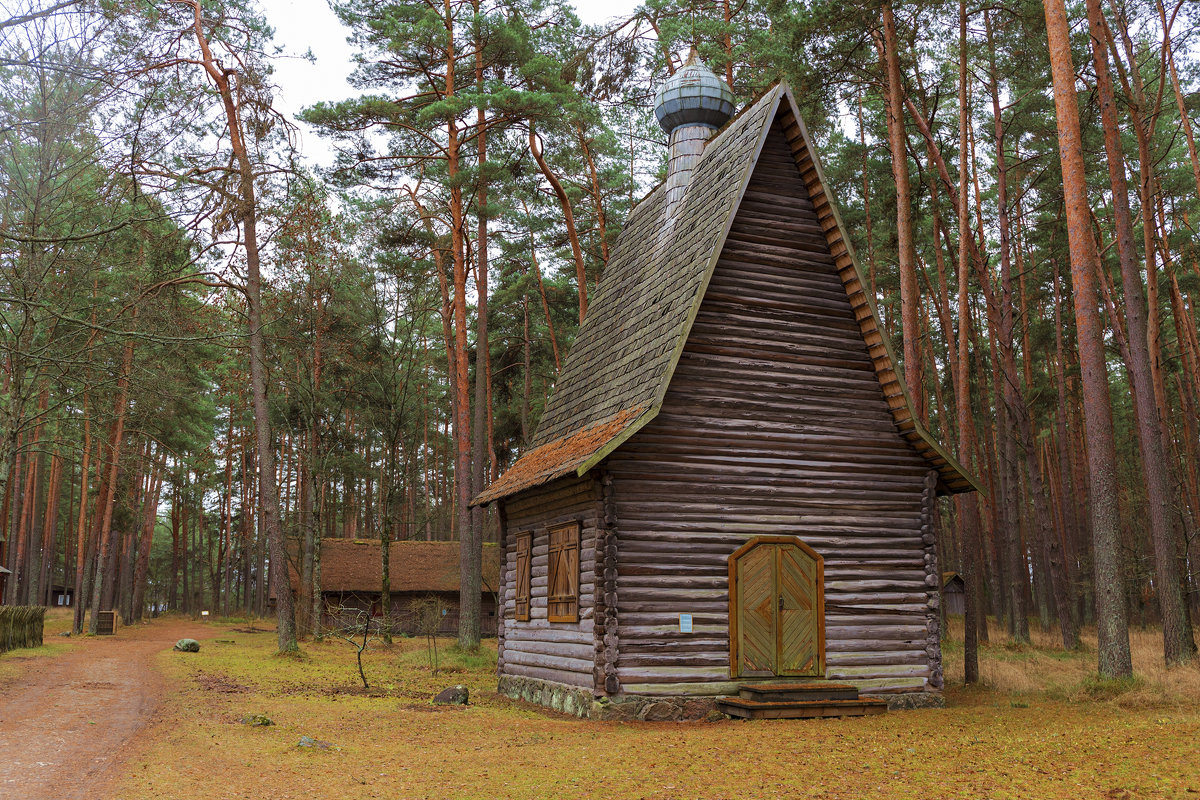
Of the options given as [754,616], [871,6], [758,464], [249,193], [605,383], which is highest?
[871,6]

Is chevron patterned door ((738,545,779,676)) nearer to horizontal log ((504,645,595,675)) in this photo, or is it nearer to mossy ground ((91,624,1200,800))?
mossy ground ((91,624,1200,800))

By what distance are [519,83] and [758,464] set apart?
1550 cm

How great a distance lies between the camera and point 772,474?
45.4 ft

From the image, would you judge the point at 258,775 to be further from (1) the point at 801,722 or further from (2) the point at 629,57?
(2) the point at 629,57

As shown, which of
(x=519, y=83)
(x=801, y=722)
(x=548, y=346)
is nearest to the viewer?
(x=801, y=722)

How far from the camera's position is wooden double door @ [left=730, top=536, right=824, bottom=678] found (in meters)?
13.2

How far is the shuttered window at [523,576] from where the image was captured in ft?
53.8

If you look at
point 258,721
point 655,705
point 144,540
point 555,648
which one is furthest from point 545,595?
point 144,540

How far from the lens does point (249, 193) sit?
2214 centimetres

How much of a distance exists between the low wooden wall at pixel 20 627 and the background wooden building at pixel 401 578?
Answer: 10.6 m

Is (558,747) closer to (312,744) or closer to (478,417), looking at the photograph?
(312,744)

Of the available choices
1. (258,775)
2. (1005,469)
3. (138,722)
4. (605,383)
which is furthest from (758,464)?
(1005,469)

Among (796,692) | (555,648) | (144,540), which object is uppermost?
(144,540)

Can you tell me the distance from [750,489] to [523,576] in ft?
17.0
